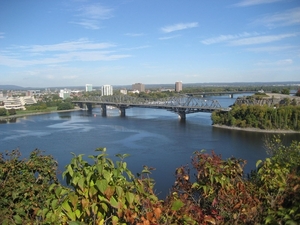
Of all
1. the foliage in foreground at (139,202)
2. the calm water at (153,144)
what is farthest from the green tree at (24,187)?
the calm water at (153,144)

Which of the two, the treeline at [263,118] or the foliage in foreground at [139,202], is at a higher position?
the foliage in foreground at [139,202]

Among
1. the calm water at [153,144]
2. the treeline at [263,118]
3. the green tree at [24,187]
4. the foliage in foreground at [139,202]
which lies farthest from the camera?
the treeline at [263,118]

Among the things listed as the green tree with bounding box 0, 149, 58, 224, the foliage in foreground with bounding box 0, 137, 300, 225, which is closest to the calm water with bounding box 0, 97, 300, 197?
the green tree with bounding box 0, 149, 58, 224

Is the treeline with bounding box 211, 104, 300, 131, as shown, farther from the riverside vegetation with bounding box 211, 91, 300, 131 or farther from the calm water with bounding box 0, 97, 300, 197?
the calm water with bounding box 0, 97, 300, 197

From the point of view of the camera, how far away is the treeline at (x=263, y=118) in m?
9.18

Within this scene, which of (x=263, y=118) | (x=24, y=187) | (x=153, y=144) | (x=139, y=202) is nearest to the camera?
(x=139, y=202)

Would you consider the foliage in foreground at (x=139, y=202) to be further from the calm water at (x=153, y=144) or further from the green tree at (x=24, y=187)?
the calm water at (x=153, y=144)

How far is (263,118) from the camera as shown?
9.55 metres

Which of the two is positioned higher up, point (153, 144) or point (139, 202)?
point (139, 202)

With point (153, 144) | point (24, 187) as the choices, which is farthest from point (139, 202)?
point (153, 144)

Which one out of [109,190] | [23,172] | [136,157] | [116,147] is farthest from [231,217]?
[116,147]

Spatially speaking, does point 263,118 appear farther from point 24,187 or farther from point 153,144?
point 24,187

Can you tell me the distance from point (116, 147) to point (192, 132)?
308cm

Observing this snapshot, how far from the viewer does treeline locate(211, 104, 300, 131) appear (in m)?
9.18
